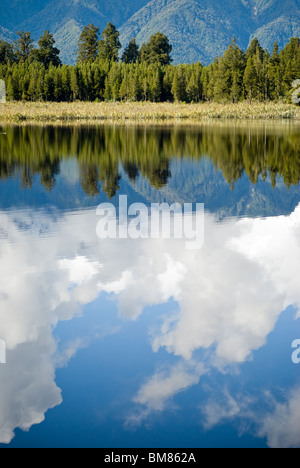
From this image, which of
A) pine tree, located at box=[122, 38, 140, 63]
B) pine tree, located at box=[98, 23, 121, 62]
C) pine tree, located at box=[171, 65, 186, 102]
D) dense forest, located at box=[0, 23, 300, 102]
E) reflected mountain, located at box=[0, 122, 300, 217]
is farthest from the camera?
pine tree, located at box=[122, 38, 140, 63]

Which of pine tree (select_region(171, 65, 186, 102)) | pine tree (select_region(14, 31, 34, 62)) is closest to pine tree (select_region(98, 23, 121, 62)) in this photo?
pine tree (select_region(14, 31, 34, 62))

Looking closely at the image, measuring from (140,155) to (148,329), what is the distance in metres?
15.4

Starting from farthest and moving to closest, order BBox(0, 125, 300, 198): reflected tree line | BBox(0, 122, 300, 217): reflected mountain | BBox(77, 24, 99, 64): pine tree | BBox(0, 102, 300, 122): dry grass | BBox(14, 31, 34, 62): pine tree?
BBox(77, 24, 99, 64): pine tree → BBox(14, 31, 34, 62): pine tree → BBox(0, 102, 300, 122): dry grass → BBox(0, 125, 300, 198): reflected tree line → BBox(0, 122, 300, 217): reflected mountain

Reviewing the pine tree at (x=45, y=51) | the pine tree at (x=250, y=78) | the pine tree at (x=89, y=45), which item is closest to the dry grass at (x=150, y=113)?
the pine tree at (x=250, y=78)

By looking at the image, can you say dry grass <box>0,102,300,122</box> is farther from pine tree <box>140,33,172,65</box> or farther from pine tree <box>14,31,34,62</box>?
pine tree <box>140,33,172,65</box>

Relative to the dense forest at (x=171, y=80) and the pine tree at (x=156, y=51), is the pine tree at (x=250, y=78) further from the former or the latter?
the pine tree at (x=156, y=51)

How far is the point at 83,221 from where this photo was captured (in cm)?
990

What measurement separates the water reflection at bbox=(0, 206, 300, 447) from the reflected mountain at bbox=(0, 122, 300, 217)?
8.17ft

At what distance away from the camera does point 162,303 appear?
233 inches

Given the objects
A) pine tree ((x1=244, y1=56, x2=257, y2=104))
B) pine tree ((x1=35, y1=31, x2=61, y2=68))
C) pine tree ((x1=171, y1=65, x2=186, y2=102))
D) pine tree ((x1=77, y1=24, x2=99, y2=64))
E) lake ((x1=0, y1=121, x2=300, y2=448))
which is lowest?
lake ((x1=0, y1=121, x2=300, y2=448))

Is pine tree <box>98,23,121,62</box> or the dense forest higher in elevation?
pine tree <box>98,23,121,62</box>

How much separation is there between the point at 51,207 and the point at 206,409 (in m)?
7.65

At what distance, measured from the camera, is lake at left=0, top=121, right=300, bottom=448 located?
13.0 feet
